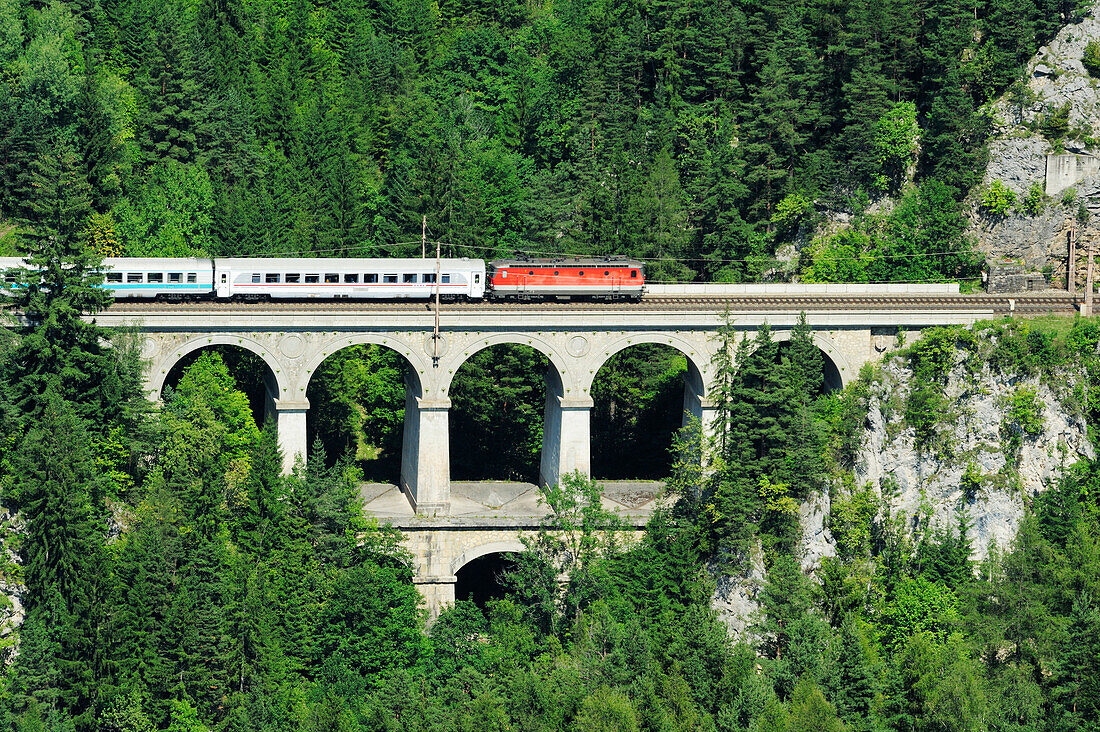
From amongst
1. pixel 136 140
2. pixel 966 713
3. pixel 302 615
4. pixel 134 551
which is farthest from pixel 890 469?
pixel 136 140

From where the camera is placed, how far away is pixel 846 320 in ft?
334

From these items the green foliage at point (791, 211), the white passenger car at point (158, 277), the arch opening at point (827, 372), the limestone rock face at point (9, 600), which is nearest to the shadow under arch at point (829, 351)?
the arch opening at point (827, 372)

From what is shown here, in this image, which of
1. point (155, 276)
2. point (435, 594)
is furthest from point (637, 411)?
point (155, 276)

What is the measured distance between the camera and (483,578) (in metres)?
105

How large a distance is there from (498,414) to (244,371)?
56.0 ft

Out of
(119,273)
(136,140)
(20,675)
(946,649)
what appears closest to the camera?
(20,675)

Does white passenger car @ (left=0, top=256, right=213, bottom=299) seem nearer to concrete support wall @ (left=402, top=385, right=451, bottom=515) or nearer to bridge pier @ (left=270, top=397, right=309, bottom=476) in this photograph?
bridge pier @ (left=270, top=397, right=309, bottom=476)

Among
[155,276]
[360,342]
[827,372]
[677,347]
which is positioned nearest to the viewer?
[360,342]

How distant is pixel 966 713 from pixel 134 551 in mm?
43061

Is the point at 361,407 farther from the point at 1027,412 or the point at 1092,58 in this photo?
the point at 1092,58

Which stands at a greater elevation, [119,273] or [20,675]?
[119,273]

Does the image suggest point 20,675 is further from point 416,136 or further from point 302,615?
point 416,136

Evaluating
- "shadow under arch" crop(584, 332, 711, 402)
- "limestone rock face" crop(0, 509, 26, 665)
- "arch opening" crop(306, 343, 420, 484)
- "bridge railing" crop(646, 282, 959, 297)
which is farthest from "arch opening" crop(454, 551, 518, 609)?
"limestone rock face" crop(0, 509, 26, 665)

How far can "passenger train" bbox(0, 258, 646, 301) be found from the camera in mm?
99750
